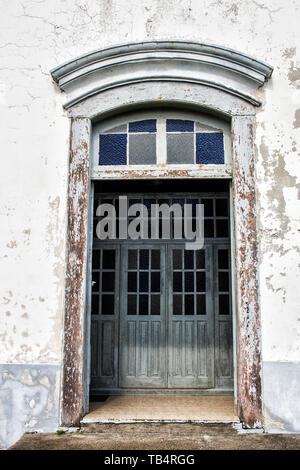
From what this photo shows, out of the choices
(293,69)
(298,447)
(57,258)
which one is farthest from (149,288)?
(293,69)

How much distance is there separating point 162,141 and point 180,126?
0.87 ft

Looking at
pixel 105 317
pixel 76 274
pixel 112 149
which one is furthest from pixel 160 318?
pixel 112 149

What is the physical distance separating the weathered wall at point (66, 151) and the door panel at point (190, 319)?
1867 millimetres

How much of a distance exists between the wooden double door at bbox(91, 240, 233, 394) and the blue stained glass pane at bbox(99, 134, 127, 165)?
6.07 ft

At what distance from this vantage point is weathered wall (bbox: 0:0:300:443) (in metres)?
4.18

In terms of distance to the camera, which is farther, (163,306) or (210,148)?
(163,306)

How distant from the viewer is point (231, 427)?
4.02m

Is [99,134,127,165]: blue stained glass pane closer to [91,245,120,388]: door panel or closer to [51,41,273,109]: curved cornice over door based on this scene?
[51,41,273,109]: curved cornice over door

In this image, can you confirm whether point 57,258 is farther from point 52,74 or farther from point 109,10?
point 109,10

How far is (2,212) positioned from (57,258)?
29.6 inches

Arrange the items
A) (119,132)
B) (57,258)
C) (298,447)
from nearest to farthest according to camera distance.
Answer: (298,447) < (57,258) < (119,132)

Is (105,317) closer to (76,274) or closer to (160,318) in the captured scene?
(160,318)

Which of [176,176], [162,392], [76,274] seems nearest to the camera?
[76,274]

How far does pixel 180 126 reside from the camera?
15.1ft
